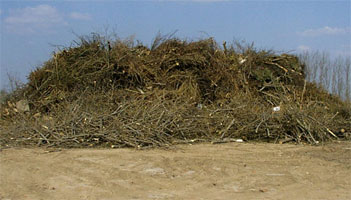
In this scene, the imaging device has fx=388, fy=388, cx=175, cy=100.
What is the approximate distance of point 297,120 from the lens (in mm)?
8797

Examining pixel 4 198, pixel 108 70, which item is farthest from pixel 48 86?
pixel 4 198

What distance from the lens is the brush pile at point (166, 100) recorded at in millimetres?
8516

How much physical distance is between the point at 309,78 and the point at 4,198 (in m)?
10.5

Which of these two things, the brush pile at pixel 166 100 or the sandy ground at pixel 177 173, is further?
the brush pile at pixel 166 100

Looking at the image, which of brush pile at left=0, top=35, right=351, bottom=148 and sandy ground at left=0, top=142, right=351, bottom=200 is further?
brush pile at left=0, top=35, right=351, bottom=148

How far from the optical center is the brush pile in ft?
27.9

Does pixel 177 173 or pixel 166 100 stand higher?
pixel 166 100

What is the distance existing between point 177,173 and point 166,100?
13.6 feet

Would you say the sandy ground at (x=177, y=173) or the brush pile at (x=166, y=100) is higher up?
the brush pile at (x=166, y=100)

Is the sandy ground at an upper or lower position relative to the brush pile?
lower

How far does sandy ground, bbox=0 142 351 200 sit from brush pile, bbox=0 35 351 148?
77 centimetres

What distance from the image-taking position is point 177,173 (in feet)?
19.7

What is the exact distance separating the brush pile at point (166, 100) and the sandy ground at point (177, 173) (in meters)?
0.77

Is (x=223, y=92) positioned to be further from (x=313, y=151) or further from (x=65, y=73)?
(x=65, y=73)
